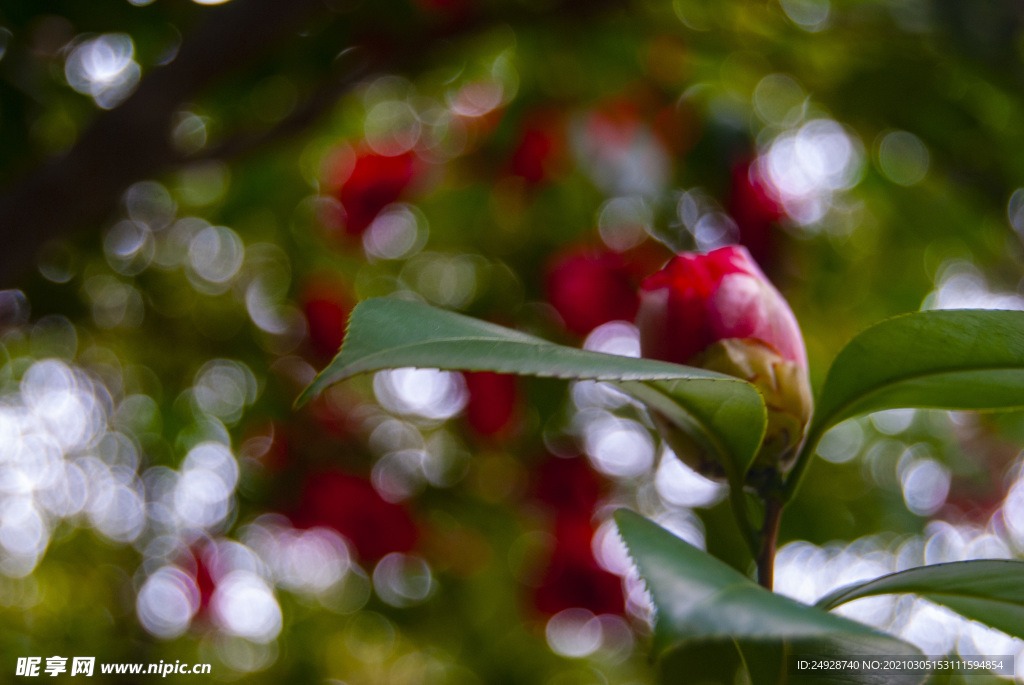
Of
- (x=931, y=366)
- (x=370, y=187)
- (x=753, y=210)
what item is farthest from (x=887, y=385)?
(x=370, y=187)

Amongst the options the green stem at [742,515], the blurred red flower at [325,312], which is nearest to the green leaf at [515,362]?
the green stem at [742,515]

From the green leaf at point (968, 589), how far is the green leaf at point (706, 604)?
0.05 metres

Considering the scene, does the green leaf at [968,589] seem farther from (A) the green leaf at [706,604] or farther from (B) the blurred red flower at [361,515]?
(B) the blurred red flower at [361,515]

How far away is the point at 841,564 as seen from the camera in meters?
2.14

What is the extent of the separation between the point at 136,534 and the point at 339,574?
0.69 meters

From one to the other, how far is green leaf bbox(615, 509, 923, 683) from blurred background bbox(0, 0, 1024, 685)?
694 millimetres

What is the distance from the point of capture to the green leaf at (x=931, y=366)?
331 millimetres

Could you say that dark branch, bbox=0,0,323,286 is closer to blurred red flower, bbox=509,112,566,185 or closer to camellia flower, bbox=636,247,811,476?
blurred red flower, bbox=509,112,566,185

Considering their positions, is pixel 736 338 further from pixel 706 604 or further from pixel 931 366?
pixel 706 604

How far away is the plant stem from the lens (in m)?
0.34

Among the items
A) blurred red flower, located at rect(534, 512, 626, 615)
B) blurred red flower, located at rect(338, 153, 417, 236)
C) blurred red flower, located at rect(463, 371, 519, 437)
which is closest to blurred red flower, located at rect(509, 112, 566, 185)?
blurred red flower, located at rect(338, 153, 417, 236)

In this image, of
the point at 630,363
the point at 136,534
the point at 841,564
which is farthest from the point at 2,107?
the point at 841,564

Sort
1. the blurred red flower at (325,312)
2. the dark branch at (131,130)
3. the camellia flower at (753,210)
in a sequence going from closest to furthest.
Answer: the dark branch at (131,130), the camellia flower at (753,210), the blurred red flower at (325,312)

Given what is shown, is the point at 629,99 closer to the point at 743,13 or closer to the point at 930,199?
the point at 743,13
